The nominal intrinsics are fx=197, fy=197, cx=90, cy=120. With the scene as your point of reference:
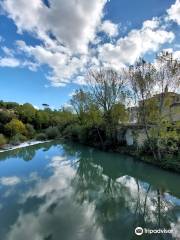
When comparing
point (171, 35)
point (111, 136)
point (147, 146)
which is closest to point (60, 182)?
point (147, 146)

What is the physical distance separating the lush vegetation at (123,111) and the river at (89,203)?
294cm

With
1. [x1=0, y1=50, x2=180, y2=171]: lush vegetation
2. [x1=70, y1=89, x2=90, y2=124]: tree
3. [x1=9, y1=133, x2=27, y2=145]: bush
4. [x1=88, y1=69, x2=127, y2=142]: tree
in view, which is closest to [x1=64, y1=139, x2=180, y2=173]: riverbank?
[x1=0, y1=50, x2=180, y2=171]: lush vegetation

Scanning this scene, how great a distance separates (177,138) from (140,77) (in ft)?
16.3

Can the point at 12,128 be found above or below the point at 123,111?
below

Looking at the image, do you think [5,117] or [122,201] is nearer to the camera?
[122,201]

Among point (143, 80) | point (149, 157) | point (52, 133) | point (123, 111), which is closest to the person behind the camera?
point (143, 80)

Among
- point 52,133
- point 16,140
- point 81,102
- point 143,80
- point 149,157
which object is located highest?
point 81,102

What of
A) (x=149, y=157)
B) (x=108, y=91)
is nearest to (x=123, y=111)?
(x=108, y=91)

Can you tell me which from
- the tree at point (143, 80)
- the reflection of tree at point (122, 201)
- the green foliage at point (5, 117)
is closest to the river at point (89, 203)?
the reflection of tree at point (122, 201)

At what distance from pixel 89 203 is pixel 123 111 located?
14154 mm

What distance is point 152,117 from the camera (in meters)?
15.5

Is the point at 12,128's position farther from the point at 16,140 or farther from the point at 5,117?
the point at 5,117

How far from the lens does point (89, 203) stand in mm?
7719

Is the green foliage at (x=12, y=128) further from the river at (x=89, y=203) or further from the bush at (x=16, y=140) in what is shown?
the river at (x=89, y=203)
